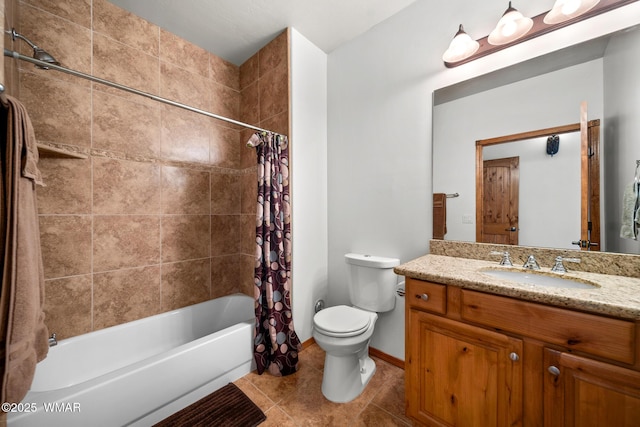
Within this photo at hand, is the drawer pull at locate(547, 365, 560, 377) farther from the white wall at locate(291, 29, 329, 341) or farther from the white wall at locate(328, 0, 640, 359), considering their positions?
the white wall at locate(291, 29, 329, 341)

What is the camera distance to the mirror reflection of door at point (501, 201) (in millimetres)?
1318

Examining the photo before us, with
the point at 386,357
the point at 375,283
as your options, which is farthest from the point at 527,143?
the point at 386,357

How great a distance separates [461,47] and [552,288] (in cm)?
137

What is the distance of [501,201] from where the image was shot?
4.46 feet

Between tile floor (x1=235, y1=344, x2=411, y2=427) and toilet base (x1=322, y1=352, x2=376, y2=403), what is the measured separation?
0.03m

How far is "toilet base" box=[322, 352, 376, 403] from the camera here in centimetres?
143

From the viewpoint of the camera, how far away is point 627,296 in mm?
790

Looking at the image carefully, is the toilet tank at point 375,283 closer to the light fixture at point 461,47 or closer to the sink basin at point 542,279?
the sink basin at point 542,279

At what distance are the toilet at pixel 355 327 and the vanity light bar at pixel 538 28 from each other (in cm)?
137

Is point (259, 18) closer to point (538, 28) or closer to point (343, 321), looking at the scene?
point (538, 28)

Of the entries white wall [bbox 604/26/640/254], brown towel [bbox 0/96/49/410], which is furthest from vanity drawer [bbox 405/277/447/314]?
brown towel [bbox 0/96/49/410]

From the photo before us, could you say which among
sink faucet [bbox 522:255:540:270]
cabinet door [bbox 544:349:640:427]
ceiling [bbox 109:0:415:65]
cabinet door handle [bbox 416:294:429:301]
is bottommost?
cabinet door [bbox 544:349:640:427]

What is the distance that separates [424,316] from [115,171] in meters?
2.19

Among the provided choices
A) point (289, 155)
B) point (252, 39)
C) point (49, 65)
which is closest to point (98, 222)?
point (49, 65)
